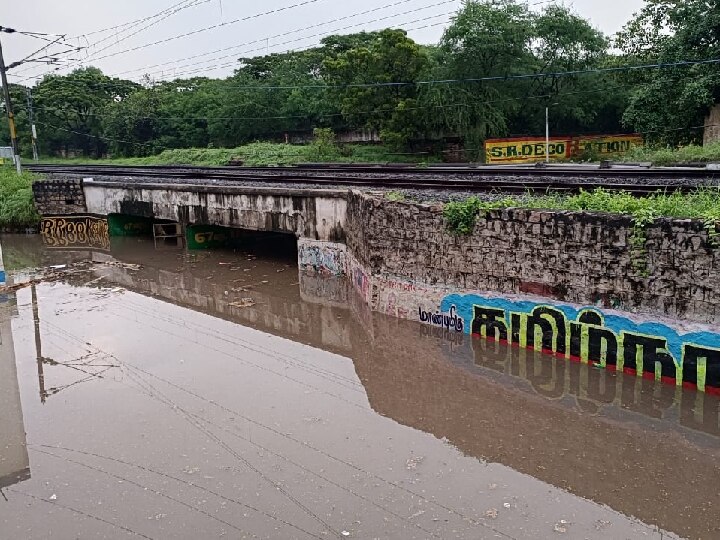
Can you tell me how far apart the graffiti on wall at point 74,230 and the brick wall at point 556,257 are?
695 inches

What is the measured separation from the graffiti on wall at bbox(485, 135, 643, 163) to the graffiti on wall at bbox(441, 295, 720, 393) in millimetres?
22150

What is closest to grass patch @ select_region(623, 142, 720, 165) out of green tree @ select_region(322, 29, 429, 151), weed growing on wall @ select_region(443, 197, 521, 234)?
green tree @ select_region(322, 29, 429, 151)

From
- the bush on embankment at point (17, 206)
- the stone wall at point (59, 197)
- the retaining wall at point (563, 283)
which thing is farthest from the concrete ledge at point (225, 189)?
the bush on embankment at point (17, 206)

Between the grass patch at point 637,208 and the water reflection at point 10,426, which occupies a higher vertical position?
the grass patch at point 637,208

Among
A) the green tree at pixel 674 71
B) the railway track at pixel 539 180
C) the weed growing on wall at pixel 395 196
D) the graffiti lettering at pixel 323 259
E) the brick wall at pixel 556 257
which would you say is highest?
the green tree at pixel 674 71

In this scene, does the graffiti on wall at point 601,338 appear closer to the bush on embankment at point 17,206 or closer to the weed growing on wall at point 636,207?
the weed growing on wall at point 636,207

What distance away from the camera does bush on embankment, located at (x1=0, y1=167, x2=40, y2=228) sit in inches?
1100

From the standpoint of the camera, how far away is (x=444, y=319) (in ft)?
39.2

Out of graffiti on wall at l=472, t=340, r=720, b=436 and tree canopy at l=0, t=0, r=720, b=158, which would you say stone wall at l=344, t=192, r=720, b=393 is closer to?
graffiti on wall at l=472, t=340, r=720, b=436

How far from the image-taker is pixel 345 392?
32.0 feet

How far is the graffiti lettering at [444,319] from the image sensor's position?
11.7 m

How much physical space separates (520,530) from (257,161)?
34916 mm

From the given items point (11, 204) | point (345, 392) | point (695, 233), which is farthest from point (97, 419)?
point (11, 204)

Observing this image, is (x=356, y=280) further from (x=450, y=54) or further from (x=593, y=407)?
(x=450, y=54)
